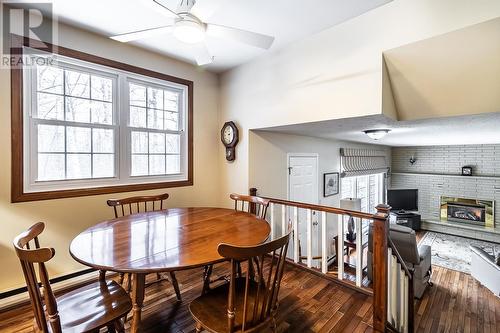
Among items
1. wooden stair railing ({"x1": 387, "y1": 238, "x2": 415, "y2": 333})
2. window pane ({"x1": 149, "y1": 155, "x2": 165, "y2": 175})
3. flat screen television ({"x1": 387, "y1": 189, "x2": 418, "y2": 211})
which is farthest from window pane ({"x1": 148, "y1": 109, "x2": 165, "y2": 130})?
flat screen television ({"x1": 387, "y1": 189, "x2": 418, "y2": 211})

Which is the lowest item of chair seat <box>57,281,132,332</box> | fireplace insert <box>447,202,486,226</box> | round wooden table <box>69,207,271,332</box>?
fireplace insert <box>447,202,486,226</box>

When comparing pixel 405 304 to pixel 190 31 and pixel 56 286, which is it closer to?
pixel 190 31

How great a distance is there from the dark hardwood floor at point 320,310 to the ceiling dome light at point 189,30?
89.3 inches

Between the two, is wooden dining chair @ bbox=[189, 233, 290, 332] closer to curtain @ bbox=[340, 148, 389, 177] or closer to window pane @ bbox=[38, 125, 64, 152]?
window pane @ bbox=[38, 125, 64, 152]

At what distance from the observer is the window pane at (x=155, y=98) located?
3.00 meters

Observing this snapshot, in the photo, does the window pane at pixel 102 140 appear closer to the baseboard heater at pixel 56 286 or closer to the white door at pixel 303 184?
the baseboard heater at pixel 56 286

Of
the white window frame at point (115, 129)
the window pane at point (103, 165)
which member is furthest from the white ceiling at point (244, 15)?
the window pane at point (103, 165)

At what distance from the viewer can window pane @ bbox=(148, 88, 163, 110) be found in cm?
300

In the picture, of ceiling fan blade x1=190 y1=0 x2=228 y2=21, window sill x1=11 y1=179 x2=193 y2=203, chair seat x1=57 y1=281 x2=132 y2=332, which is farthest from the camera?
window sill x1=11 y1=179 x2=193 y2=203

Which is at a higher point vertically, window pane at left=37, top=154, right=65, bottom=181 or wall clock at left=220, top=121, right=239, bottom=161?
wall clock at left=220, top=121, right=239, bottom=161

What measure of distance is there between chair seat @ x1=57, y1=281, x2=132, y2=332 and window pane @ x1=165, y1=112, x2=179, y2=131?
211 cm

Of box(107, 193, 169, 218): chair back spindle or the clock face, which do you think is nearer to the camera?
box(107, 193, 169, 218): chair back spindle

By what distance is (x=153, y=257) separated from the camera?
1352 mm

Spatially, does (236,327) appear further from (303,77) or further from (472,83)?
(472,83)
